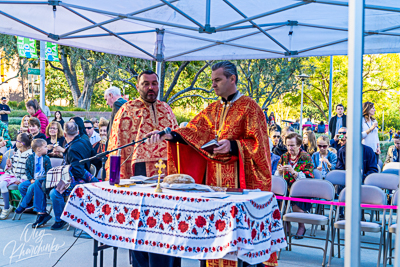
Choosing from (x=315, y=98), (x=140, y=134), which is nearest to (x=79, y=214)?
(x=140, y=134)

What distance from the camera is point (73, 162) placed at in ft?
22.5

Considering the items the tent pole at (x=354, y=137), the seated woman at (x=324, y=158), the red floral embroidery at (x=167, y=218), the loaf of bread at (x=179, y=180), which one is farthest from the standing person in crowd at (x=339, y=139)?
the tent pole at (x=354, y=137)

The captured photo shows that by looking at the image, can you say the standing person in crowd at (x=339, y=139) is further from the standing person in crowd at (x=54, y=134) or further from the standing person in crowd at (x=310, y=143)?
the standing person in crowd at (x=54, y=134)


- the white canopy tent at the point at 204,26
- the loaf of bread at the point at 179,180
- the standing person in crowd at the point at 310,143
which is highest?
the white canopy tent at the point at 204,26

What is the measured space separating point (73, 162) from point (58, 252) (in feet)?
5.06

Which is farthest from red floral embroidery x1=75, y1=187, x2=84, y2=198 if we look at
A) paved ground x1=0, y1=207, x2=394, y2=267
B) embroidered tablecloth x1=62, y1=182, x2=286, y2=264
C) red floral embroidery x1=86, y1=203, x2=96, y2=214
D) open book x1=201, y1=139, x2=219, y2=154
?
paved ground x1=0, y1=207, x2=394, y2=267

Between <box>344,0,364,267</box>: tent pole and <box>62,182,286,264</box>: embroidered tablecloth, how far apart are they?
94cm

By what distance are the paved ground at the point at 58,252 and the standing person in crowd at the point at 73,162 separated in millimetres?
416

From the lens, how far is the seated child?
7293mm

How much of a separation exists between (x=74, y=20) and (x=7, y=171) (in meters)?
3.15

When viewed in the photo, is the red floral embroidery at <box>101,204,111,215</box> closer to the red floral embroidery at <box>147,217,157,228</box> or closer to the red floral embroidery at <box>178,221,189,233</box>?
the red floral embroidery at <box>147,217,157,228</box>

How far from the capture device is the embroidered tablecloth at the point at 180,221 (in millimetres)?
3039

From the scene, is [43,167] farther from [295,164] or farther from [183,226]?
[183,226]

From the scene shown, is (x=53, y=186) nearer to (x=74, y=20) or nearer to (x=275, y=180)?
(x=74, y=20)
